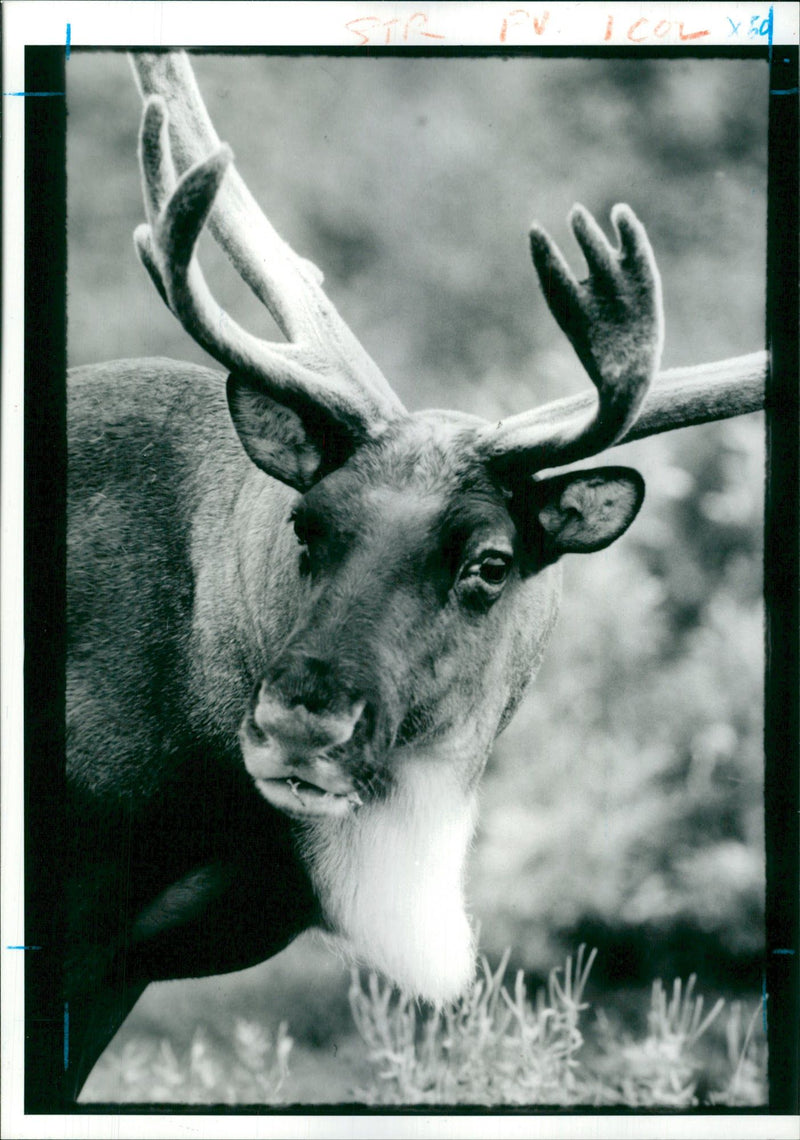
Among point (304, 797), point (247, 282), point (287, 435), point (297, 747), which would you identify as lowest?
point (304, 797)

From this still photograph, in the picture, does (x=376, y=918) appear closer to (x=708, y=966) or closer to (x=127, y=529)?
(x=708, y=966)

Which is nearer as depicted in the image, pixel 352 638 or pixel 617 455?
pixel 352 638

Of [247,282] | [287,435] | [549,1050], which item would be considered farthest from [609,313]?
[549,1050]

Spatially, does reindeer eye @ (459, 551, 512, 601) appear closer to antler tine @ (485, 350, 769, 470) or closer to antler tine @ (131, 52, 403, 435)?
antler tine @ (485, 350, 769, 470)

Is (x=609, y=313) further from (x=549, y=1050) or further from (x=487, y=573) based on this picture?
(x=549, y=1050)

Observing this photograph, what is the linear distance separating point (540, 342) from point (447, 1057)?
1980 millimetres

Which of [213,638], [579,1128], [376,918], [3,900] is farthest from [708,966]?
[3,900]

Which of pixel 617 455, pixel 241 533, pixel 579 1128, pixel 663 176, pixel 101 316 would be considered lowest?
pixel 579 1128

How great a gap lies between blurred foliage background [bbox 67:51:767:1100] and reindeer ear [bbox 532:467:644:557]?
279mm

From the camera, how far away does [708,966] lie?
3207mm

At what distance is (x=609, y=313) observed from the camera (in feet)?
8.82

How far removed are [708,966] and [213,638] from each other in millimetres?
1652

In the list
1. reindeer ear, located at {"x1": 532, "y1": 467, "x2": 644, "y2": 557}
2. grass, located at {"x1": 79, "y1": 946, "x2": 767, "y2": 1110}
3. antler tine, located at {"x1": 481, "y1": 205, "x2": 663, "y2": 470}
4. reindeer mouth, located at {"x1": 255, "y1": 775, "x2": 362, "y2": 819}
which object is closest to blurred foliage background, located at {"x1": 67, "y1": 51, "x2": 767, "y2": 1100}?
grass, located at {"x1": 79, "y1": 946, "x2": 767, "y2": 1110}

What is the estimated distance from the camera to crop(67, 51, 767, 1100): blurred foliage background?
3.15 metres
